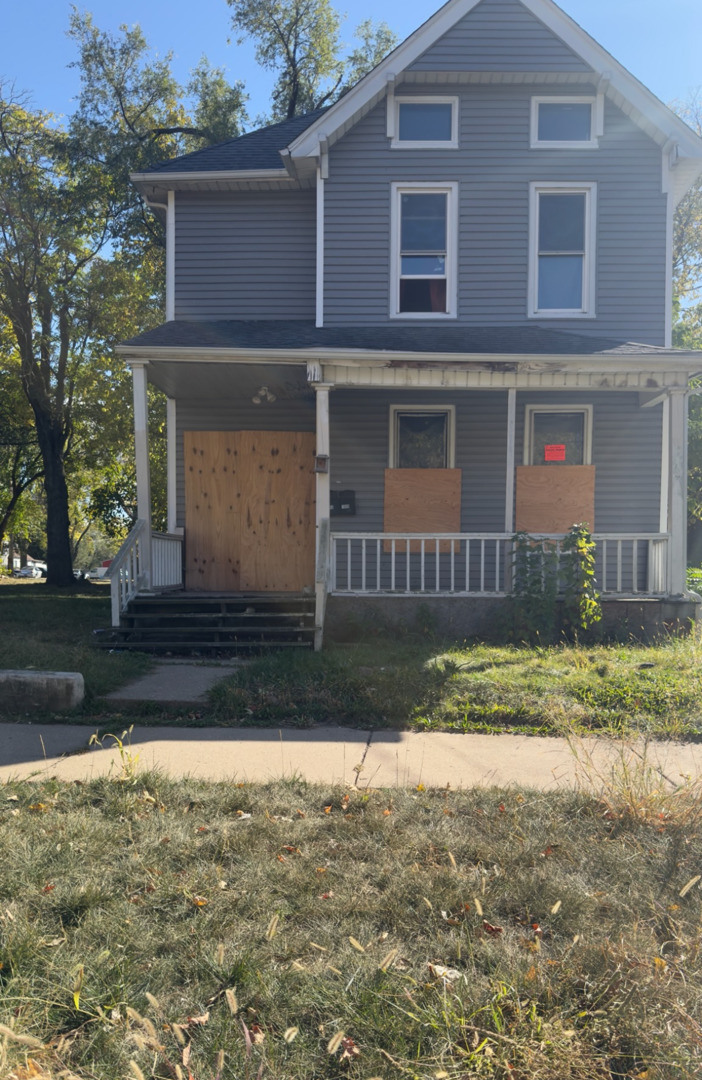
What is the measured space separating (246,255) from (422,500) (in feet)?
14.8

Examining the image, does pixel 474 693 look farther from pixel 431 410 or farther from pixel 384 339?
pixel 431 410

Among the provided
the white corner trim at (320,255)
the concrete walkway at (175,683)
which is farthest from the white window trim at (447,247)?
the concrete walkway at (175,683)

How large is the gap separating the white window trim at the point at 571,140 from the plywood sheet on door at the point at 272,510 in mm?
5299

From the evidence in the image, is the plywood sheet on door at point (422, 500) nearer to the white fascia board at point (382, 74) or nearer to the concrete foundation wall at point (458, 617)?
the concrete foundation wall at point (458, 617)

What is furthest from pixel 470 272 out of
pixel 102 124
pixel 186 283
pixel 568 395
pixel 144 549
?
pixel 102 124

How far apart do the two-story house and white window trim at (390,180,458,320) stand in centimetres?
3

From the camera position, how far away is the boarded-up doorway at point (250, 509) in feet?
39.8

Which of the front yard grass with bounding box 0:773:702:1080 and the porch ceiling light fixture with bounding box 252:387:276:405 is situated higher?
the porch ceiling light fixture with bounding box 252:387:276:405

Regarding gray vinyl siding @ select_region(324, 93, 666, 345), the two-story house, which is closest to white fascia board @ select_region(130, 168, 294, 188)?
the two-story house

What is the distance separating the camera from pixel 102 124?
1992cm

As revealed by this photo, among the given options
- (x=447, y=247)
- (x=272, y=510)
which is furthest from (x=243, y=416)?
(x=447, y=247)

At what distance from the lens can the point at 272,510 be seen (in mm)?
12117

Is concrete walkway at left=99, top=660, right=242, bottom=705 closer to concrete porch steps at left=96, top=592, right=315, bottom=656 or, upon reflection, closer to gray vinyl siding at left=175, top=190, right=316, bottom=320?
concrete porch steps at left=96, top=592, right=315, bottom=656

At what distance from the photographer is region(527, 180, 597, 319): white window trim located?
38.9 feet
